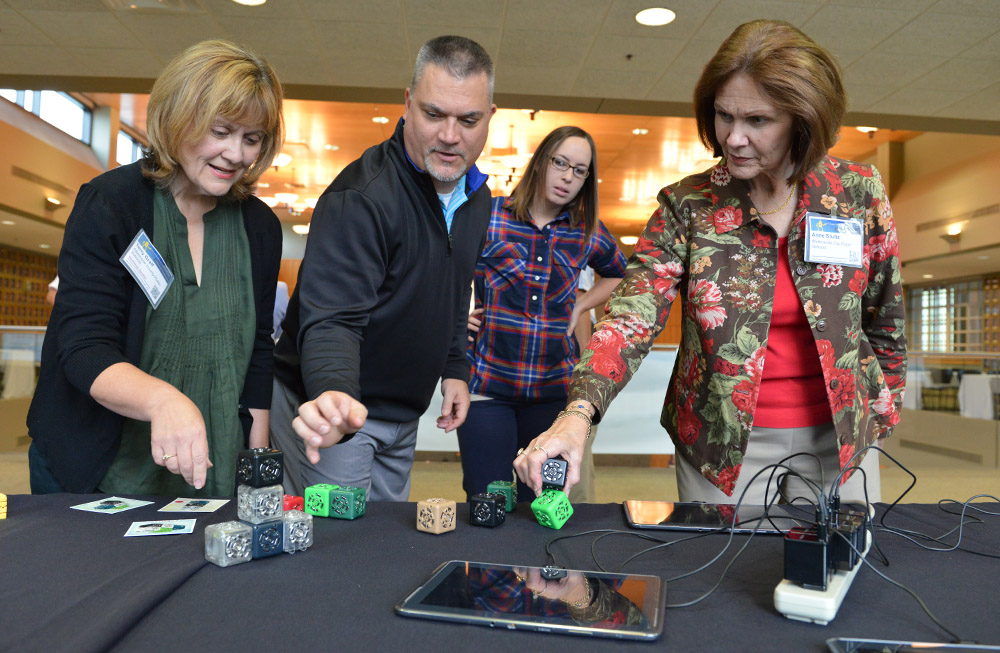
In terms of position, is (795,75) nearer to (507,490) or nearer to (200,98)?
(507,490)

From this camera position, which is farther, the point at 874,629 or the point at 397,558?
the point at 397,558

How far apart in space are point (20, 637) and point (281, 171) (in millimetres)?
11464

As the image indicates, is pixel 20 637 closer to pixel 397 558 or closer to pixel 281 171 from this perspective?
pixel 397 558

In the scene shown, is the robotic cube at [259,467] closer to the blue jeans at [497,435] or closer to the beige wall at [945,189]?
Result: the blue jeans at [497,435]

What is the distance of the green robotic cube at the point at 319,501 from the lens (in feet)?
3.86

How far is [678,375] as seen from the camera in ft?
5.17

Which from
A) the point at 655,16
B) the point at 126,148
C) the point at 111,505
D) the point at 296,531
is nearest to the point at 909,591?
the point at 296,531

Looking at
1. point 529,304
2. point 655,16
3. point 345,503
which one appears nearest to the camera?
point 345,503

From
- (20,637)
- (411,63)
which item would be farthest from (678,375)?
(411,63)

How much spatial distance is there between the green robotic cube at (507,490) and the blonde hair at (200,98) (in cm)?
86

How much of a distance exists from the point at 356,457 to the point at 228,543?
0.66 meters

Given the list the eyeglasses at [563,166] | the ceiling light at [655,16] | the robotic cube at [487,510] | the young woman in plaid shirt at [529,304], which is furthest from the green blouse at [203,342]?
the ceiling light at [655,16]

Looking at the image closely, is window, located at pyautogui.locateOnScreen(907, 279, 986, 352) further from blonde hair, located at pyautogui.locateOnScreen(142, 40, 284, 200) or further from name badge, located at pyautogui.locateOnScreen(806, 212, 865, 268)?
blonde hair, located at pyautogui.locateOnScreen(142, 40, 284, 200)

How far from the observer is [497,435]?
2139mm
